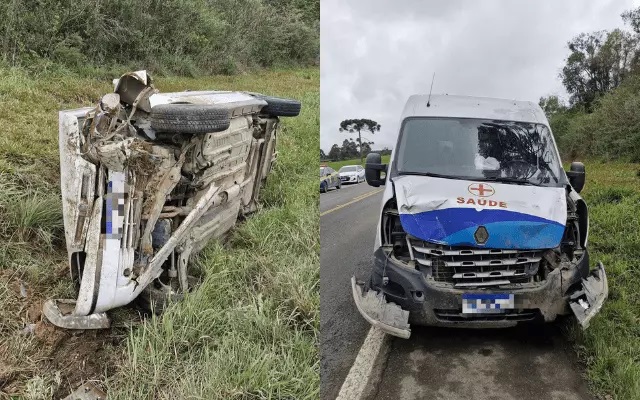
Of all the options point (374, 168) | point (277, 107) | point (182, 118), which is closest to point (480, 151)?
point (374, 168)

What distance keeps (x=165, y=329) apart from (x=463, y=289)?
59.6 inches

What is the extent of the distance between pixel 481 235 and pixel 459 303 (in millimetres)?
376

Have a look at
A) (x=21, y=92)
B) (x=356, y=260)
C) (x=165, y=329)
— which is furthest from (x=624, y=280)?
(x=21, y=92)

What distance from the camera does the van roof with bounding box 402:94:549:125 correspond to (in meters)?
3.85

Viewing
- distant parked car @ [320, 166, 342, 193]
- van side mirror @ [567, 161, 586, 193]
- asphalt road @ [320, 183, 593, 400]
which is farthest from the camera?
van side mirror @ [567, 161, 586, 193]

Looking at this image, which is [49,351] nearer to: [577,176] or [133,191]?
[133,191]

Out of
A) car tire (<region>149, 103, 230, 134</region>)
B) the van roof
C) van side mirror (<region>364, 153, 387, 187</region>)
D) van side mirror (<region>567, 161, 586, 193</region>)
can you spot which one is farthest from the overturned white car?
van side mirror (<region>567, 161, 586, 193</region>)

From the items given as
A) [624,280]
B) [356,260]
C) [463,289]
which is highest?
[463,289]

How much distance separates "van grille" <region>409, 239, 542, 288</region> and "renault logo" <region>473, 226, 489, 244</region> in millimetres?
70

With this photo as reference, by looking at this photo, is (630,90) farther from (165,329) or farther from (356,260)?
(165,329)

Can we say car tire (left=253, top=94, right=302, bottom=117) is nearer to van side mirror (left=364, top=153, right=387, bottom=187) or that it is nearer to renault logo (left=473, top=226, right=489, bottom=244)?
van side mirror (left=364, top=153, right=387, bottom=187)

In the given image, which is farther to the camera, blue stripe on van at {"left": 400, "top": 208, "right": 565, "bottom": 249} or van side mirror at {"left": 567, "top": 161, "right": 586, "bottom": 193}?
van side mirror at {"left": 567, "top": 161, "right": 586, "bottom": 193}

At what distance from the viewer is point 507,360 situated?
274cm

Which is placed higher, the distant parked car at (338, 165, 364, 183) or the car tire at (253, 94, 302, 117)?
the car tire at (253, 94, 302, 117)
